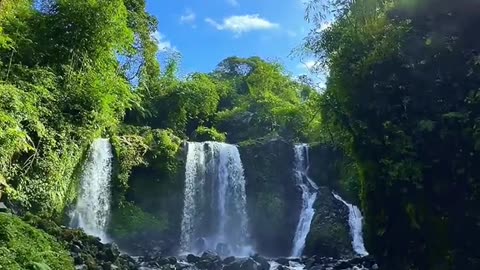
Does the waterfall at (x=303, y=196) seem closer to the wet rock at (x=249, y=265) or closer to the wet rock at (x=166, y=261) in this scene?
the wet rock at (x=249, y=265)

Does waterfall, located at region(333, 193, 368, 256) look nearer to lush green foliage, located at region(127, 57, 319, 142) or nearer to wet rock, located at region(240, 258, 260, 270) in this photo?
wet rock, located at region(240, 258, 260, 270)

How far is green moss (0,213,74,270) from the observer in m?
7.38

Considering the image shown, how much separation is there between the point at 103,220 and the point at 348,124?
465 inches

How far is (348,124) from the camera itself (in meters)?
9.36

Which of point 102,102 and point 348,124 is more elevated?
point 102,102

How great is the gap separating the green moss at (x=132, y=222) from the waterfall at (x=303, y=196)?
17.5 ft

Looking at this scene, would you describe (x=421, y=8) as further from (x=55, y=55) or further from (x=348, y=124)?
(x=55, y=55)

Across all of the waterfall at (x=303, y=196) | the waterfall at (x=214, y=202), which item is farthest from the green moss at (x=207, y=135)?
the waterfall at (x=303, y=196)

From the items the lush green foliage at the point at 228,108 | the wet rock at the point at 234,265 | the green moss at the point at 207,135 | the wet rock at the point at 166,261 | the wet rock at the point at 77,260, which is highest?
the lush green foliage at the point at 228,108

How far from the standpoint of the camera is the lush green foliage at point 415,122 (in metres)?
7.49

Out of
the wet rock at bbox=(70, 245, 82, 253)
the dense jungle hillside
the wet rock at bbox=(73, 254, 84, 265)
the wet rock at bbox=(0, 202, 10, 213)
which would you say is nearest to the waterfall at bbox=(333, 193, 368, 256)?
the dense jungle hillside

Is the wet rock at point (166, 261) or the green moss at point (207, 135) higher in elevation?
the green moss at point (207, 135)

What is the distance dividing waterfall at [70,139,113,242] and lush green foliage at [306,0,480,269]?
11.1 metres

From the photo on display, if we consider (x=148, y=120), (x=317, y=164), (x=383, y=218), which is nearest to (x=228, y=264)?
(x=383, y=218)
